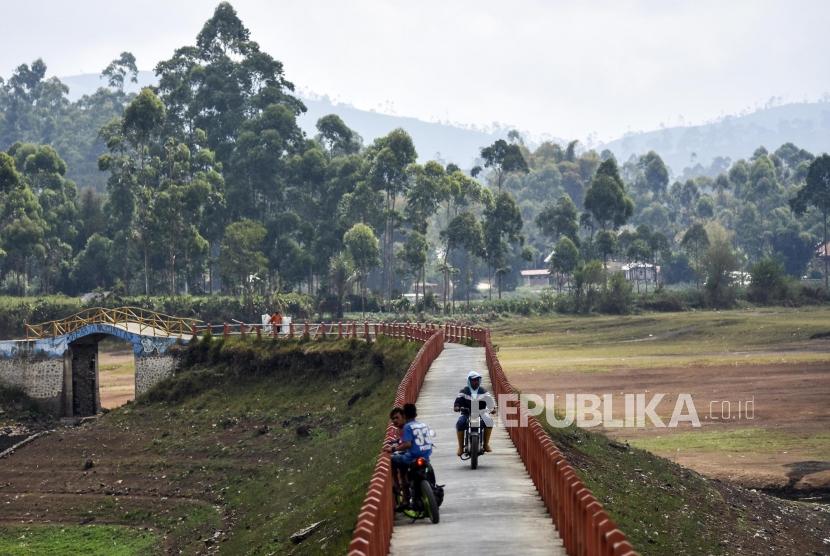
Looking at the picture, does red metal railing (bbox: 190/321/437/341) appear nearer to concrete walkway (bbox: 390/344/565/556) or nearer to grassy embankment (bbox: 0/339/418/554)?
grassy embankment (bbox: 0/339/418/554)

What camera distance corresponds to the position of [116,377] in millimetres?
84062

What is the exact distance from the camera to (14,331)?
344 feet

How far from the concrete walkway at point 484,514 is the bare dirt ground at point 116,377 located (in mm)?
44315

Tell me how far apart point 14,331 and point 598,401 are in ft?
202

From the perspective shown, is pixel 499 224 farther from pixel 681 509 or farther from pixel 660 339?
pixel 681 509

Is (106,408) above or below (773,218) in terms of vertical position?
below

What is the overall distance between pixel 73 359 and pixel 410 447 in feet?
161

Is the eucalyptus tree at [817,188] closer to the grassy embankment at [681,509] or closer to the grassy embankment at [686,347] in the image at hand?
the grassy embankment at [686,347]

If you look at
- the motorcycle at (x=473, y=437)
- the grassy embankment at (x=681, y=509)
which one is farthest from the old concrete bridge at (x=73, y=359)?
the motorcycle at (x=473, y=437)

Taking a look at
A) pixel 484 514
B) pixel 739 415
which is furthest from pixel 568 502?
pixel 739 415

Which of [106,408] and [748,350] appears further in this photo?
[748,350]

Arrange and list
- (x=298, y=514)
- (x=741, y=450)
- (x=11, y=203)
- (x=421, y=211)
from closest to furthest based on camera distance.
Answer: (x=298, y=514) < (x=741, y=450) < (x=11, y=203) < (x=421, y=211)

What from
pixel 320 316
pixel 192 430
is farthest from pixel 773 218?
pixel 192 430

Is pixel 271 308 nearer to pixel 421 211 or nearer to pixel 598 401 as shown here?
pixel 421 211
